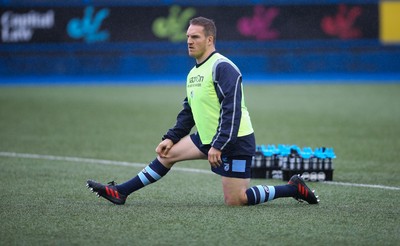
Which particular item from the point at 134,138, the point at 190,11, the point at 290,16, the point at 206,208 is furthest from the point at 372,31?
the point at 206,208

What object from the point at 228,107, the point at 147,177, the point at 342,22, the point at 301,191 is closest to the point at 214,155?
the point at 228,107

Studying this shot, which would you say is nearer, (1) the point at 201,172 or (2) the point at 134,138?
(1) the point at 201,172

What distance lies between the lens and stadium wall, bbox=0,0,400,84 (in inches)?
1015

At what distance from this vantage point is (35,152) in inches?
487

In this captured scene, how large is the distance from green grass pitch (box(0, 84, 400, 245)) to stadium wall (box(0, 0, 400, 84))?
5.36m

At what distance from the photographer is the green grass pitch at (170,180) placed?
687 centimetres

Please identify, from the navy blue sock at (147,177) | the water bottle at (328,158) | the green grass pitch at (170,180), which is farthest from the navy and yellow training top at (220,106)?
the water bottle at (328,158)

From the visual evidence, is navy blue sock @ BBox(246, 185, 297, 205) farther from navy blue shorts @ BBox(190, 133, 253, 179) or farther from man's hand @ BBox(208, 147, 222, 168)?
man's hand @ BBox(208, 147, 222, 168)

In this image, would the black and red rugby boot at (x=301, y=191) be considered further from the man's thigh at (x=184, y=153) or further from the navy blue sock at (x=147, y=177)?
the navy blue sock at (x=147, y=177)

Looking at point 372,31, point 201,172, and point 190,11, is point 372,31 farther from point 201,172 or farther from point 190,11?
point 201,172

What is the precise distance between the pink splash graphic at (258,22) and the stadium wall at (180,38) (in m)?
0.03

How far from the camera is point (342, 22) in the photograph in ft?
85.4

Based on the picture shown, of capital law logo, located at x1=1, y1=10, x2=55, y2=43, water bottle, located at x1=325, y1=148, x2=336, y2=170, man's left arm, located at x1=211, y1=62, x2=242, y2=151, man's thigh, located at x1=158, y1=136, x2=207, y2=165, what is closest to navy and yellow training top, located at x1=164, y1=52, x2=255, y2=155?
man's left arm, located at x1=211, y1=62, x2=242, y2=151

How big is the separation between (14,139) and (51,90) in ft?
31.6
